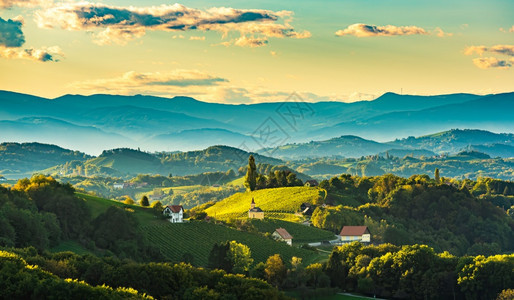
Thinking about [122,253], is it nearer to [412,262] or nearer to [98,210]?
[98,210]

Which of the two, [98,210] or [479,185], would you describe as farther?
[479,185]

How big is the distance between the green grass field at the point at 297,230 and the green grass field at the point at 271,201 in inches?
372

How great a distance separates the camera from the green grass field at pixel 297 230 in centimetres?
10394

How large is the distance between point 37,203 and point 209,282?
35.9 m

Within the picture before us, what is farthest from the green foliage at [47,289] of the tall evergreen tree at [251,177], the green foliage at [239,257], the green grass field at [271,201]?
the tall evergreen tree at [251,177]

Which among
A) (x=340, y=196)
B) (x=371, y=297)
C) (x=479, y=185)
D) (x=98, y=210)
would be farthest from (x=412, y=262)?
(x=479, y=185)

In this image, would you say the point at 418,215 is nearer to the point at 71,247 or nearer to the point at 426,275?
the point at 426,275

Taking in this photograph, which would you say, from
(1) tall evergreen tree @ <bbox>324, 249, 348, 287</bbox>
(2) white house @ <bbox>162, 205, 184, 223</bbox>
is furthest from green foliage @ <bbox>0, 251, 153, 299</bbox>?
(2) white house @ <bbox>162, 205, 184, 223</bbox>

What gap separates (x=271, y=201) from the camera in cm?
13375

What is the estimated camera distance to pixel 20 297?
133ft

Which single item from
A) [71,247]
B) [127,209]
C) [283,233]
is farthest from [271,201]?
[71,247]

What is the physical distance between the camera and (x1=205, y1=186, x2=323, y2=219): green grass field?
414 ft

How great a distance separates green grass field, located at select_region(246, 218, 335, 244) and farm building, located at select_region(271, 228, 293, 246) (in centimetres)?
236

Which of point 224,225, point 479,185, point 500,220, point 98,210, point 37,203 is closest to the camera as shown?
point 37,203
